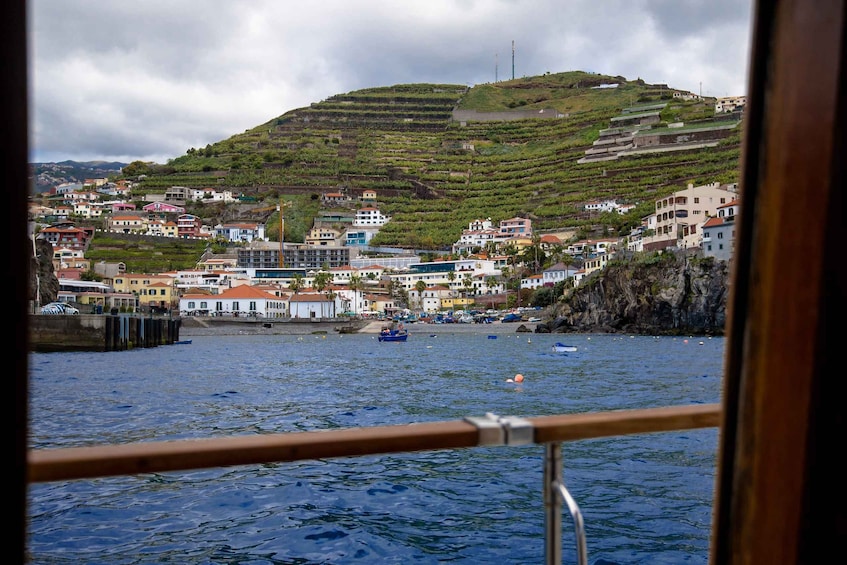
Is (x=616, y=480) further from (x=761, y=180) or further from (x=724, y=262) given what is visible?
(x=724, y=262)

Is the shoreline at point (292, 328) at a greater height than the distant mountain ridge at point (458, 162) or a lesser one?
lesser

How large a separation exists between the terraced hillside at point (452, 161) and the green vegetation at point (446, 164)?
8.4 inches

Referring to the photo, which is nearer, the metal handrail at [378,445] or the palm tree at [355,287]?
the metal handrail at [378,445]

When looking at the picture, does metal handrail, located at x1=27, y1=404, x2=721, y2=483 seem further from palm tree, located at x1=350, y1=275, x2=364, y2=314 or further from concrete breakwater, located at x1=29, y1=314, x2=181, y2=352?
palm tree, located at x1=350, y1=275, x2=364, y2=314

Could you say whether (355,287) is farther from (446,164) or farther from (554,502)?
(554,502)

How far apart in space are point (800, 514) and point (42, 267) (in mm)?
52678

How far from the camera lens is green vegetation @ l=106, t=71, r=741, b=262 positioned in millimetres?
92562

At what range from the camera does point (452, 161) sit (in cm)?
12281

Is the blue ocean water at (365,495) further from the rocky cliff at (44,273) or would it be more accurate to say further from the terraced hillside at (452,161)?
the terraced hillside at (452,161)

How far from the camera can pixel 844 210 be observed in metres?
1.08

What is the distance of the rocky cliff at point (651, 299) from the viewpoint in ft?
167

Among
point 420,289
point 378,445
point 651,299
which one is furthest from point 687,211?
point 378,445

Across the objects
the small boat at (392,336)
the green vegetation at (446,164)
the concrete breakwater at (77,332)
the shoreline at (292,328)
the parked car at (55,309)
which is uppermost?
the green vegetation at (446,164)

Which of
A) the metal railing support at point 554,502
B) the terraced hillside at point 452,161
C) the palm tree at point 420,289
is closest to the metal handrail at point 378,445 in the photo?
the metal railing support at point 554,502
